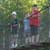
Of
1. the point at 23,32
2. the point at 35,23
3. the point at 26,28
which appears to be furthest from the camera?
the point at 23,32

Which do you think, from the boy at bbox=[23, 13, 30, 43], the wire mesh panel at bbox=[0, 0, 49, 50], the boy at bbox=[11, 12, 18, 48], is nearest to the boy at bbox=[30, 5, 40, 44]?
the wire mesh panel at bbox=[0, 0, 49, 50]

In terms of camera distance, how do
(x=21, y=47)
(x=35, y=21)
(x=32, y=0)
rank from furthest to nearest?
(x=32, y=0) → (x=21, y=47) → (x=35, y=21)

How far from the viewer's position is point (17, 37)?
1223 centimetres

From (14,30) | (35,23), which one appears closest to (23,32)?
(14,30)

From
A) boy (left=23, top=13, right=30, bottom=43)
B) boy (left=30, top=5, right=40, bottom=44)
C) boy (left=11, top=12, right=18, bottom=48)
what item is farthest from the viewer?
boy (left=11, top=12, right=18, bottom=48)

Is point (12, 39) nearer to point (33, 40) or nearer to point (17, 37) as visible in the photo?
point (17, 37)

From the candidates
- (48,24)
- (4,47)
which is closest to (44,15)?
(48,24)

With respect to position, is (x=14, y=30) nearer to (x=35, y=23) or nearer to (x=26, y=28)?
(x=26, y=28)

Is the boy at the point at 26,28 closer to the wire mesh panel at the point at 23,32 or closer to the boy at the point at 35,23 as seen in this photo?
the wire mesh panel at the point at 23,32

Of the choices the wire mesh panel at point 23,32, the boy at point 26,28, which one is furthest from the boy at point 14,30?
the boy at point 26,28

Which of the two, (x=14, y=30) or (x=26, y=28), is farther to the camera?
(x=14, y=30)

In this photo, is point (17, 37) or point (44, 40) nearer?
point (44, 40)

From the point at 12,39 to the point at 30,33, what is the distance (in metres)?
0.92

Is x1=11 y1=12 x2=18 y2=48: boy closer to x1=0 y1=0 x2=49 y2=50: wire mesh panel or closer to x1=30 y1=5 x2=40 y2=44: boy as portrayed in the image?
x1=0 y1=0 x2=49 y2=50: wire mesh panel
